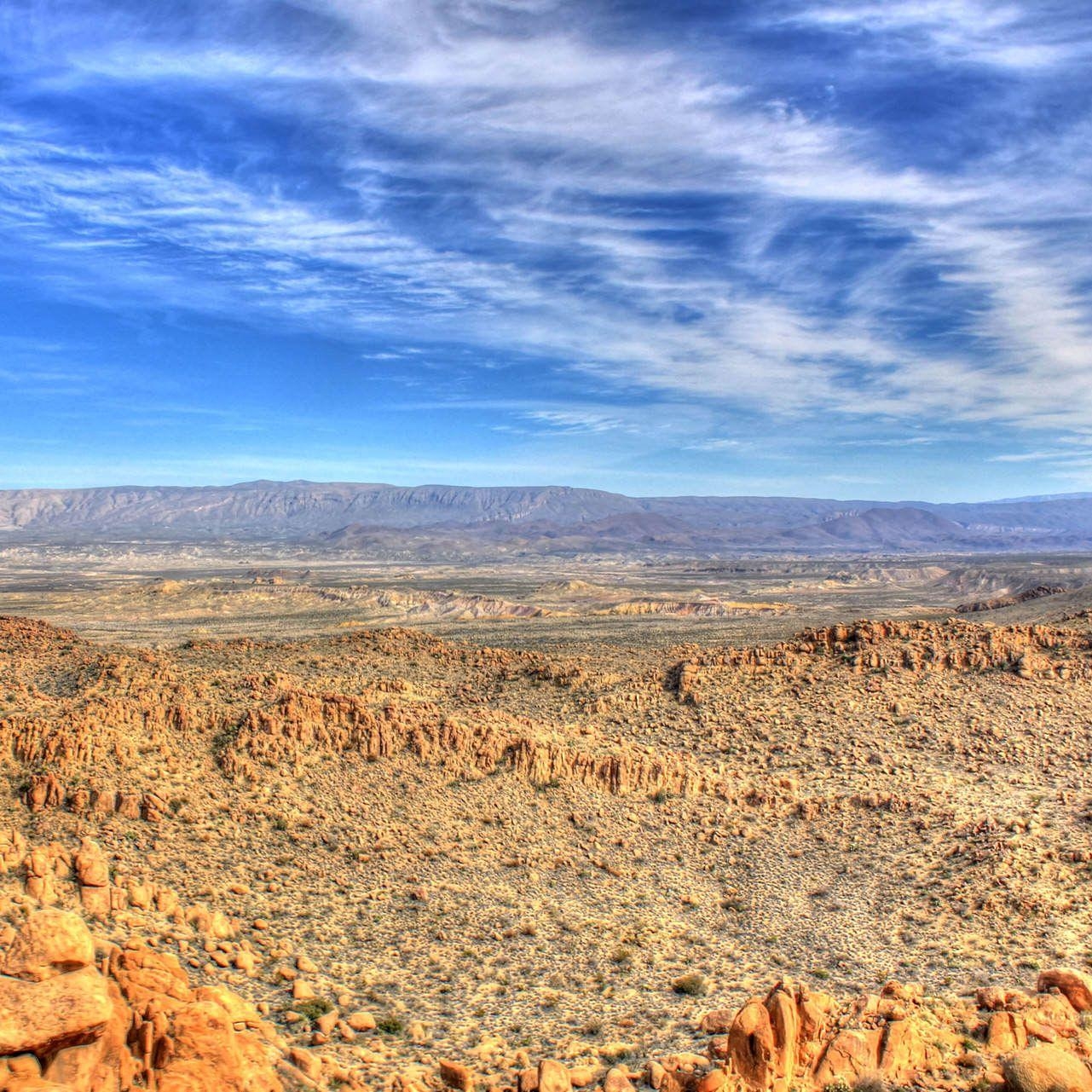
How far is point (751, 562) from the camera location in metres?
190

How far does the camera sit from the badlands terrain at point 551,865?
32.4 feet

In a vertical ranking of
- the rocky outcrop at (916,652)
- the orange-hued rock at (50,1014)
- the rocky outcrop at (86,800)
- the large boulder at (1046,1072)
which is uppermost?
the rocky outcrop at (916,652)

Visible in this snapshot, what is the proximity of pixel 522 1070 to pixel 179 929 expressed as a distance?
20.7ft

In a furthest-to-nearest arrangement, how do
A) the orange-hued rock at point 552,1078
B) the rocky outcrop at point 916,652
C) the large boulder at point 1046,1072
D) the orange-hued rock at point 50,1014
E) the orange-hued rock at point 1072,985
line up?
the rocky outcrop at point 916,652, the orange-hued rock at point 1072,985, the orange-hued rock at point 552,1078, the large boulder at point 1046,1072, the orange-hued rock at point 50,1014

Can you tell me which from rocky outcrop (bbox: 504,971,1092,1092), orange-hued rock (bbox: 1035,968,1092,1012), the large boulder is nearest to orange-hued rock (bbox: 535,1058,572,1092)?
rocky outcrop (bbox: 504,971,1092,1092)

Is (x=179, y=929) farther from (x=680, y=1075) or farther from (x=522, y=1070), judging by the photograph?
(x=680, y=1075)

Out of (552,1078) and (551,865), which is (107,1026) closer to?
(552,1078)

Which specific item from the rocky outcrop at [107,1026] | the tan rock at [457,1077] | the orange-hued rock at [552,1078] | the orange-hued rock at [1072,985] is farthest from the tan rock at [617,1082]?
the orange-hued rock at [1072,985]

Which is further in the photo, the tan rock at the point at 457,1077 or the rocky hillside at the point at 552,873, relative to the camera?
the tan rock at the point at 457,1077

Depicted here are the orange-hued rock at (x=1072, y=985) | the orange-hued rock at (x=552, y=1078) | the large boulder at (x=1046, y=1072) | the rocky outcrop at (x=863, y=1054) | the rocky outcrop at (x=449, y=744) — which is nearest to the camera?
the large boulder at (x=1046, y=1072)

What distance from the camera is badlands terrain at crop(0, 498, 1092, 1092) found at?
9.87 m

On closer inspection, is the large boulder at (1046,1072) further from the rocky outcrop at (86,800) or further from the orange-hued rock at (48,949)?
the rocky outcrop at (86,800)

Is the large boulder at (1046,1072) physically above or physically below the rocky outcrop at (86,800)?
below

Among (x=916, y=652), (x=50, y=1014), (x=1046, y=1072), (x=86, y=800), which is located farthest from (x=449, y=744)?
(x=916, y=652)
